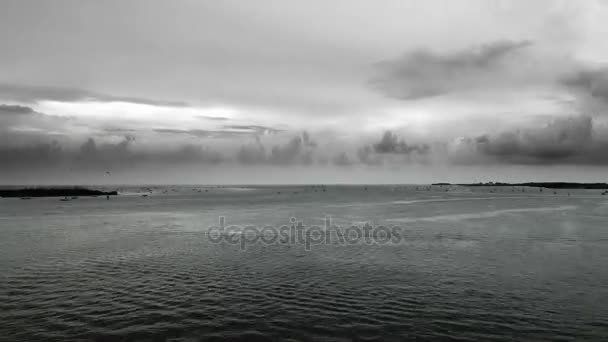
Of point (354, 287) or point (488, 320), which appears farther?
point (354, 287)

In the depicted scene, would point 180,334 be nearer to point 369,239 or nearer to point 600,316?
point 600,316

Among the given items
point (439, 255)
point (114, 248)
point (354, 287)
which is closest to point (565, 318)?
point (354, 287)

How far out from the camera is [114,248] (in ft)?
157

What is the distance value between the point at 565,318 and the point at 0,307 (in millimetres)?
36190

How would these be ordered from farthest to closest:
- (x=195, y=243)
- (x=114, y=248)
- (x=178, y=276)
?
(x=195, y=243), (x=114, y=248), (x=178, y=276)

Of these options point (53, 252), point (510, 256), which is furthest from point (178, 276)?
point (510, 256)

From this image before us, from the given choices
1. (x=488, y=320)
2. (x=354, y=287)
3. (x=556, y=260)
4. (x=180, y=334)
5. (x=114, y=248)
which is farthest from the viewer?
(x=114, y=248)

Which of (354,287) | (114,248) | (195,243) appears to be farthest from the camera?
(195,243)

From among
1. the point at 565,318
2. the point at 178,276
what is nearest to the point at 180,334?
the point at 178,276

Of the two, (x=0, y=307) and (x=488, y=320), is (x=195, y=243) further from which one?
(x=488, y=320)

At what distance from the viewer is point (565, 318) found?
75.9 feet

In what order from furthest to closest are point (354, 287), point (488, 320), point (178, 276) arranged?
point (178, 276) < point (354, 287) < point (488, 320)

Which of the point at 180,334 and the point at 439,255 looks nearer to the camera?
the point at 180,334

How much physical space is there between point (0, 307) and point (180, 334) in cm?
1407
